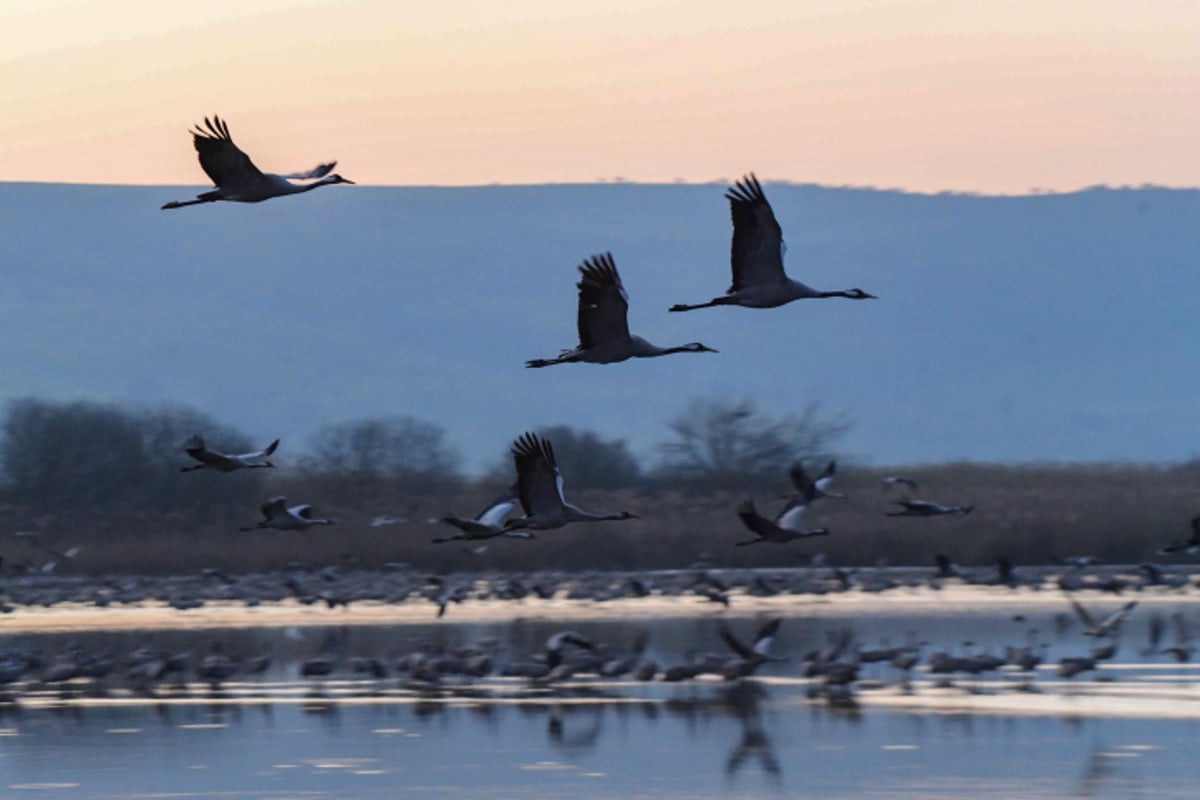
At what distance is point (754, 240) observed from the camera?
18.6 metres

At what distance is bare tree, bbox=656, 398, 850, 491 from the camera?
51.1 m

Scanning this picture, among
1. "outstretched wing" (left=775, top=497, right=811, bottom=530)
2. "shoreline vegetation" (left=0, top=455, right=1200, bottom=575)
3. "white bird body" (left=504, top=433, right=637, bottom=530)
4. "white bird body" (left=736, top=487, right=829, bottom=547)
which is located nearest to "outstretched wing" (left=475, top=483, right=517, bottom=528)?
"white bird body" (left=504, top=433, right=637, bottom=530)

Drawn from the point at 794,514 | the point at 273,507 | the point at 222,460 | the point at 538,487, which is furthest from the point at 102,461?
the point at 538,487

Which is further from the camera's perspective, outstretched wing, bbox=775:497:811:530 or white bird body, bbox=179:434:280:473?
outstretched wing, bbox=775:497:811:530

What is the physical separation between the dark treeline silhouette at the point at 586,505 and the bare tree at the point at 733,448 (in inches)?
3.9

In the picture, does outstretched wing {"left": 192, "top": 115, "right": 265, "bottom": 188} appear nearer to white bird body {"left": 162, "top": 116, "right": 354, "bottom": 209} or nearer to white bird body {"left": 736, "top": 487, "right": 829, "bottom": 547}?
white bird body {"left": 162, "top": 116, "right": 354, "bottom": 209}

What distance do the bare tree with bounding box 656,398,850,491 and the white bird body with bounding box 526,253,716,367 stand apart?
30188 mm

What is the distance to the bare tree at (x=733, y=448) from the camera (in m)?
51.1

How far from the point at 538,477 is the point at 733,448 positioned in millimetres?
35794

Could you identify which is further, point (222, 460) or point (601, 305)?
point (222, 460)

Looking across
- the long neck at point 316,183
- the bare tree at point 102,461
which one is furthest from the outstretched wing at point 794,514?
the bare tree at point 102,461

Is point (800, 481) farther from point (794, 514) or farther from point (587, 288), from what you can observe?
point (587, 288)

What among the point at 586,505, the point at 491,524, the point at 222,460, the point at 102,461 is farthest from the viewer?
the point at 102,461

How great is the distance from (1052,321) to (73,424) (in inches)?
3147
